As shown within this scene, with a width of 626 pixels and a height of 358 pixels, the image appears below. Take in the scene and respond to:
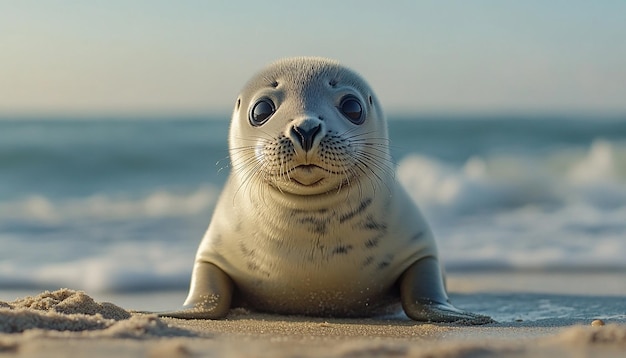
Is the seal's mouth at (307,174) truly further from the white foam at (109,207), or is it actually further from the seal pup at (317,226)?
the white foam at (109,207)

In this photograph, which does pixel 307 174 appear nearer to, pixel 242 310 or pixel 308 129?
pixel 308 129

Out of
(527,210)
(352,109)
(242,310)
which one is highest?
(527,210)

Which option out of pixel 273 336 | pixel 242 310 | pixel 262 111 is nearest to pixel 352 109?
pixel 262 111

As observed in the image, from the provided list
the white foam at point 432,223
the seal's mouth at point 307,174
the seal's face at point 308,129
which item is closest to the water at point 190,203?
the white foam at point 432,223

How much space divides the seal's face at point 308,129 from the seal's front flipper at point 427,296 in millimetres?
593

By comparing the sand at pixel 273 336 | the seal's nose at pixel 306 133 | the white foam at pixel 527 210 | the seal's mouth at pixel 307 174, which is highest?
the white foam at pixel 527 210

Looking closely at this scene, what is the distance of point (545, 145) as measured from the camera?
25562mm

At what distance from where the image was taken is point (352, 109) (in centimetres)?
490

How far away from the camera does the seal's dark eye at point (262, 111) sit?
Result: 4863 mm

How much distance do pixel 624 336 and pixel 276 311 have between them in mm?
2167

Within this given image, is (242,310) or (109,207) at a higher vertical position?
(109,207)

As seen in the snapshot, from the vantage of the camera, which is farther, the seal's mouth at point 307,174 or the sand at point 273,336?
the seal's mouth at point 307,174

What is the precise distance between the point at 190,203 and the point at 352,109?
1030 cm

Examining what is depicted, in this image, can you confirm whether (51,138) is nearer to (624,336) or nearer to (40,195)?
(40,195)
